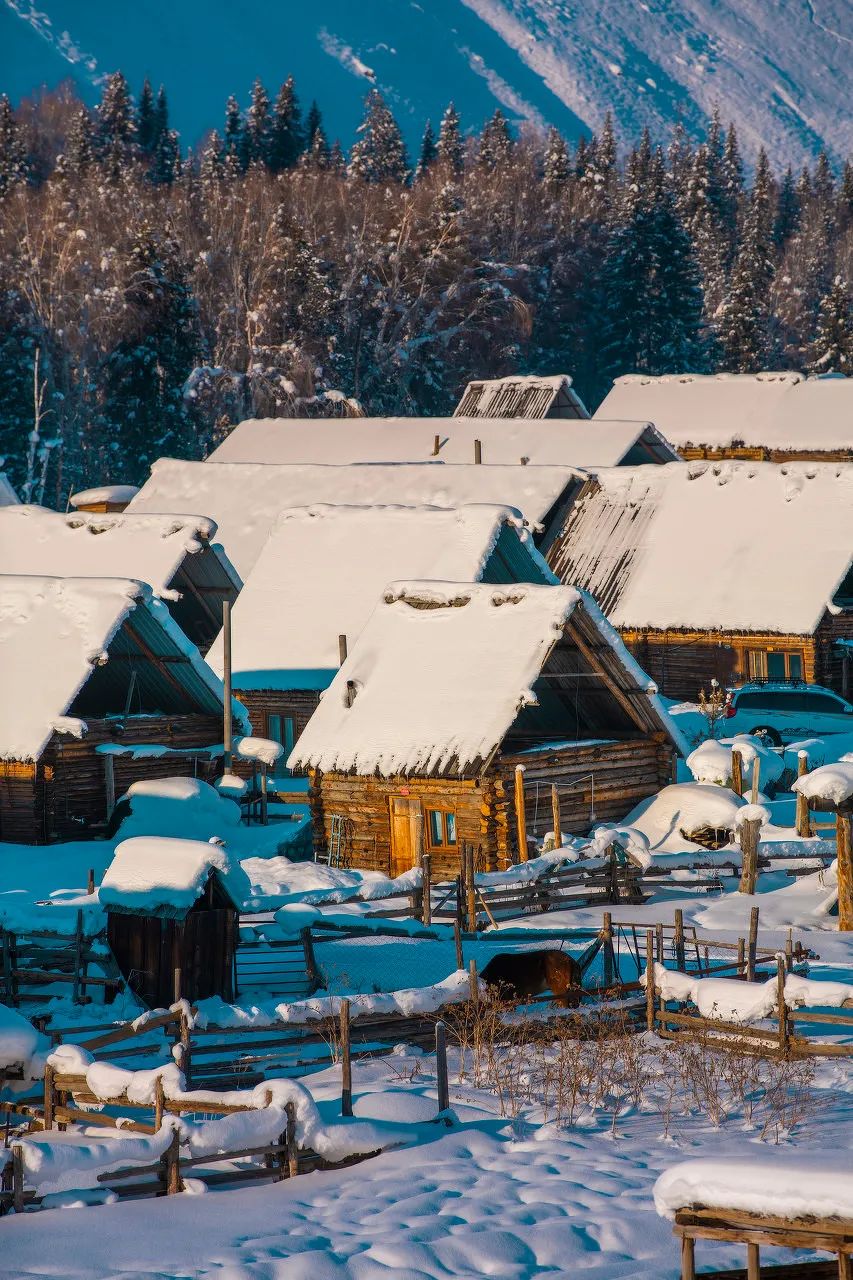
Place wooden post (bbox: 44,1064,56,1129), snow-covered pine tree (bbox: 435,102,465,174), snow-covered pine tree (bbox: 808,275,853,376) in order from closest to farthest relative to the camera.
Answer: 1. wooden post (bbox: 44,1064,56,1129)
2. snow-covered pine tree (bbox: 808,275,853,376)
3. snow-covered pine tree (bbox: 435,102,465,174)

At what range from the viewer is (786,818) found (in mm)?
32750

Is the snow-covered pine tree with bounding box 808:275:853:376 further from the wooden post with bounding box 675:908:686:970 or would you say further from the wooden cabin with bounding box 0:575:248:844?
the wooden post with bounding box 675:908:686:970

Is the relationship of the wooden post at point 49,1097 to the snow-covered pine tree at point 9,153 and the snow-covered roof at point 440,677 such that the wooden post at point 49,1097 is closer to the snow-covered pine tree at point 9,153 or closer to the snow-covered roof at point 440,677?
the snow-covered roof at point 440,677

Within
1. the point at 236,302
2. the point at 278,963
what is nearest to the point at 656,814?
the point at 278,963

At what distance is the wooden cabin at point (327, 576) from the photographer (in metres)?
39.1

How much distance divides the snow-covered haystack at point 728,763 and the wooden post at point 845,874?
25.9 feet

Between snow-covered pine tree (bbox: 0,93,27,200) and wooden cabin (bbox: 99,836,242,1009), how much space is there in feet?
265

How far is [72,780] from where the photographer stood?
32781 millimetres

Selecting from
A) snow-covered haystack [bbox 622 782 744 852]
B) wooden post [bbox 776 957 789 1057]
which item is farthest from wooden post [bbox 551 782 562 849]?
wooden post [bbox 776 957 789 1057]

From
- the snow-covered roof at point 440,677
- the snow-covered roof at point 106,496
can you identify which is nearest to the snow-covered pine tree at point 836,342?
the snow-covered roof at point 106,496

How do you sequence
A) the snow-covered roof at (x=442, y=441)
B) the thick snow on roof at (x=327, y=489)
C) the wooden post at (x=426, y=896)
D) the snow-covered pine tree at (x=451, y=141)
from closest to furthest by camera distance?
1. the wooden post at (x=426, y=896)
2. the thick snow on roof at (x=327, y=489)
3. the snow-covered roof at (x=442, y=441)
4. the snow-covered pine tree at (x=451, y=141)

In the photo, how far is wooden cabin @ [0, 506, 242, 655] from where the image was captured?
4141cm

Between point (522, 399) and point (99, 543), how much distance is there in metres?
34.9

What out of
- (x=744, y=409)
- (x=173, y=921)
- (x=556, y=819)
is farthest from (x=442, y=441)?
(x=173, y=921)
